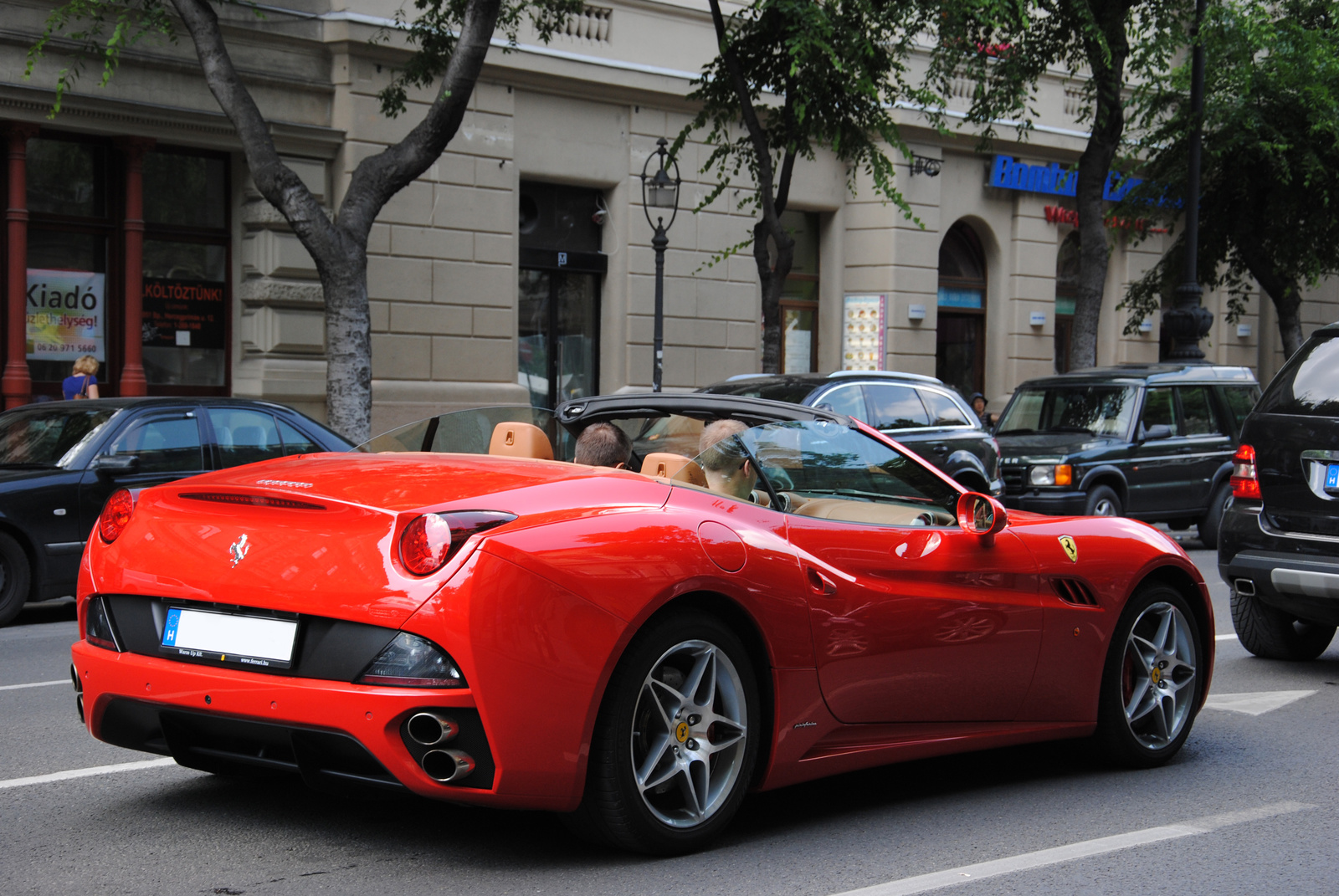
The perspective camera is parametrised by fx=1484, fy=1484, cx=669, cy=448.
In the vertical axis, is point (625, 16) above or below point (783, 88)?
above

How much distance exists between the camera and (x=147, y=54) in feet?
57.7

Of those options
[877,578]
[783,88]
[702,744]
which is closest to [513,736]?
[702,744]

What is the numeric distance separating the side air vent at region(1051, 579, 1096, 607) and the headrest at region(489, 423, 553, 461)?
196 centimetres

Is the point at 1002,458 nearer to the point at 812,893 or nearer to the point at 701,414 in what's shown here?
the point at 701,414

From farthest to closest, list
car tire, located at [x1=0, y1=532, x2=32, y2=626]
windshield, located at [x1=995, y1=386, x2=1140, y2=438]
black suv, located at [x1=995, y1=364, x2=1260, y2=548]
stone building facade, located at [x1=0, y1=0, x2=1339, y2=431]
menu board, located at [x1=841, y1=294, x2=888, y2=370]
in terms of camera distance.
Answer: menu board, located at [x1=841, y1=294, x2=888, y2=370], stone building facade, located at [x1=0, y1=0, x2=1339, y2=431], windshield, located at [x1=995, y1=386, x2=1140, y2=438], black suv, located at [x1=995, y1=364, x2=1260, y2=548], car tire, located at [x1=0, y1=532, x2=32, y2=626]

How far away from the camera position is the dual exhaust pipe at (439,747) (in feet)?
12.5

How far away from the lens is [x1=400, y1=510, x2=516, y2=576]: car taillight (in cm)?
388

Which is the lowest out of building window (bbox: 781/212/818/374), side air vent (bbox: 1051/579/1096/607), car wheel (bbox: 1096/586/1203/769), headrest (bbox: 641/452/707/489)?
Answer: car wheel (bbox: 1096/586/1203/769)

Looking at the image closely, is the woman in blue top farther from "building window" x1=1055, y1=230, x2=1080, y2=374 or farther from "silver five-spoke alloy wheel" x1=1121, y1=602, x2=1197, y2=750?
"building window" x1=1055, y1=230, x2=1080, y2=374

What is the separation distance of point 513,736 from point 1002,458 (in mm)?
12213

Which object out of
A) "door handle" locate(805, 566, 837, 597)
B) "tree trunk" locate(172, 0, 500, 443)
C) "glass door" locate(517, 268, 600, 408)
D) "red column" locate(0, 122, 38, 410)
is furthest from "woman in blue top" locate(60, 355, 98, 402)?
"door handle" locate(805, 566, 837, 597)

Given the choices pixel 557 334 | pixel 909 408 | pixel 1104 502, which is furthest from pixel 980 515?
pixel 557 334

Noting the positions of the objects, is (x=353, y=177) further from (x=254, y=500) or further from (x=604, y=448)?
(x=254, y=500)

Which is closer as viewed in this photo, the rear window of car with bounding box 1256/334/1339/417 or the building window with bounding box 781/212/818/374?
the rear window of car with bounding box 1256/334/1339/417
